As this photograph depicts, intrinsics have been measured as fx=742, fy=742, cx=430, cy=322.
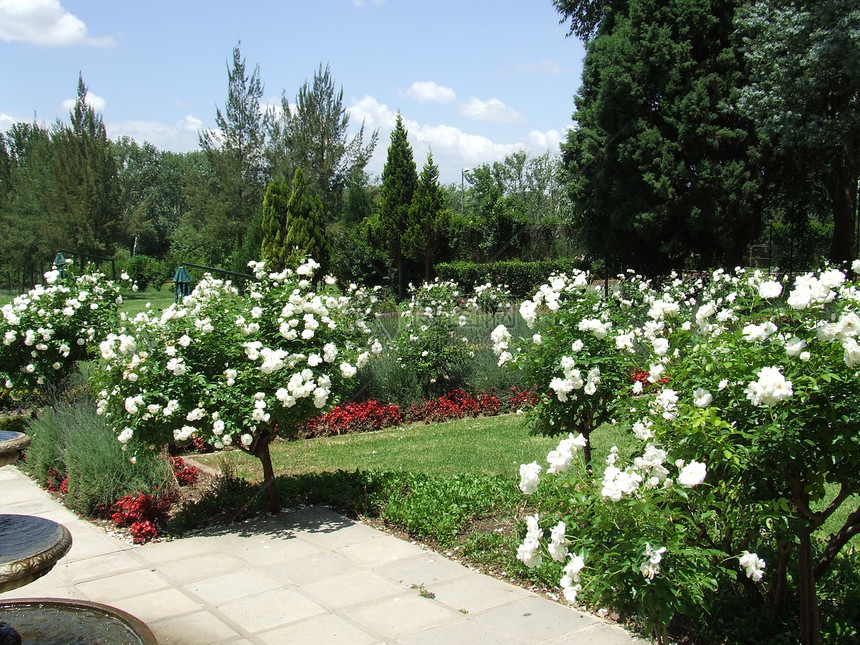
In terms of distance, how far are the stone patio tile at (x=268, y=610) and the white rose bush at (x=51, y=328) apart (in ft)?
15.9

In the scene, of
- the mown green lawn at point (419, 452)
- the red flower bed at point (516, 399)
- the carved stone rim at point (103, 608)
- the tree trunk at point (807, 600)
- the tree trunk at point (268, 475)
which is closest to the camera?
the tree trunk at point (807, 600)

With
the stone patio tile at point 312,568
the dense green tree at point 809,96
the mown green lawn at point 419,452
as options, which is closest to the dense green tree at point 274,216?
the dense green tree at point 809,96

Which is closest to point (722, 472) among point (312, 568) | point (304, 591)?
point (304, 591)

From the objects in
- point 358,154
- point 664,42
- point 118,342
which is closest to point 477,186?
point 358,154

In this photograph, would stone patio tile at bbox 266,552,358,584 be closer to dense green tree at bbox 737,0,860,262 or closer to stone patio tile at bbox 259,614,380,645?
stone patio tile at bbox 259,614,380,645

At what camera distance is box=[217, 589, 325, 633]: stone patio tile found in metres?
3.69

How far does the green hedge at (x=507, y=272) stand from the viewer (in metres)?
23.0

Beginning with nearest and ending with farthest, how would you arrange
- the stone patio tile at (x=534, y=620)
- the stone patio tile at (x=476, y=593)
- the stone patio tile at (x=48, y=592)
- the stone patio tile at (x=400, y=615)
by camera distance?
the stone patio tile at (x=534, y=620) → the stone patio tile at (x=400, y=615) → the stone patio tile at (x=476, y=593) → the stone patio tile at (x=48, y=592)

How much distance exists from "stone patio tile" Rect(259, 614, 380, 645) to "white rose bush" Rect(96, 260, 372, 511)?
1.47 meters

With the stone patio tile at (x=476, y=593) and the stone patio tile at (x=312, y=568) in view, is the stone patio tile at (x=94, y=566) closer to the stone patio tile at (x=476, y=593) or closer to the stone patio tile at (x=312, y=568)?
the stone patio tile at (x=312, y=568)

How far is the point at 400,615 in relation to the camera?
3721 millimetres

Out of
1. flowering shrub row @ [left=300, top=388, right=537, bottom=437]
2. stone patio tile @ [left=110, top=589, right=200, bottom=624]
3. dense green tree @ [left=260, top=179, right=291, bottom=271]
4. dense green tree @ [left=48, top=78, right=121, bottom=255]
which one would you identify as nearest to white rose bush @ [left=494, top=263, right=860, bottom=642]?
stone patio tile @ [left=110, top=589, right=200, bottom=624]

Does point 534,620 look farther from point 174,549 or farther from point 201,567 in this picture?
point 174,549

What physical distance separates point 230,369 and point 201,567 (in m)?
1.27
